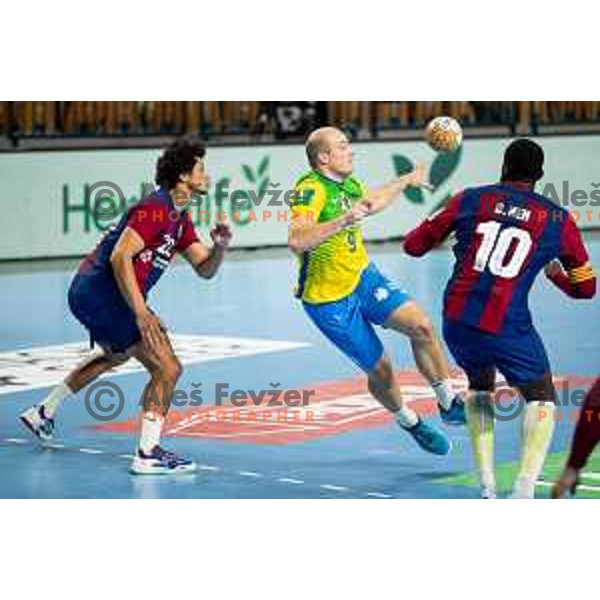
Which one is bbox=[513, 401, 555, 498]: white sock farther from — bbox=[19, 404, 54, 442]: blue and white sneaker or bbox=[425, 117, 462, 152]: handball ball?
bbox=[19, 404, 54, 442]: blue and white sneaker

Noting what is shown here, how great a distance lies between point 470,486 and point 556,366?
412 cm

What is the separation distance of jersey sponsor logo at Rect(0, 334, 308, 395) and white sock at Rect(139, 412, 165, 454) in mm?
2821

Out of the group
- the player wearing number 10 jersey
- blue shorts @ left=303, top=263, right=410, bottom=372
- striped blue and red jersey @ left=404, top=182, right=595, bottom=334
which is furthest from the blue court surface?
striped blue and red jersey @ left=404, top=182, right=595, bottom=334

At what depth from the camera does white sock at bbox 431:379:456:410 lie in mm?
11141

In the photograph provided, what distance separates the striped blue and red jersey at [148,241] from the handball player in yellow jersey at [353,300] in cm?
74

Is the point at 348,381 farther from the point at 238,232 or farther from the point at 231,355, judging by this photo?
the point at 238,232

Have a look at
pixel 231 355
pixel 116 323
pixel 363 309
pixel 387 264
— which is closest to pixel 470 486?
pixel 363 309

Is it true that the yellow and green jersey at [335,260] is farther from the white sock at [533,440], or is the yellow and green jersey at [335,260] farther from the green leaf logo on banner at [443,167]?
the green leaf logo on banner at [443,167]

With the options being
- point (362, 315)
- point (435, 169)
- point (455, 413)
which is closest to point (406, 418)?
point (455, 413)

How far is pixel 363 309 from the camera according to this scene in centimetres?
1096

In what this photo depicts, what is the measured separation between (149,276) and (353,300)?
4.03ft

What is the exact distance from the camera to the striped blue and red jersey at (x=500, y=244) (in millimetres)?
9477

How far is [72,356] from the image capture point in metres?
15.0

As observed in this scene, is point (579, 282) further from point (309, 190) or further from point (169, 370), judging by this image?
point (169, 370)
